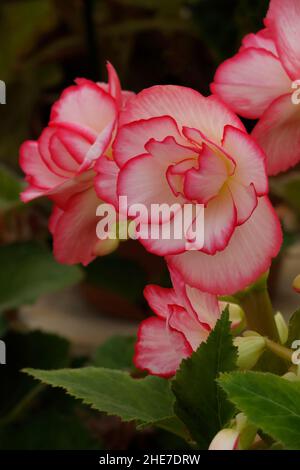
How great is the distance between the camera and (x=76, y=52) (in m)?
1.37

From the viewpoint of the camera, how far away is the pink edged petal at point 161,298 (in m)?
0.32

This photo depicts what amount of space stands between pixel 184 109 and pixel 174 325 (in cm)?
8

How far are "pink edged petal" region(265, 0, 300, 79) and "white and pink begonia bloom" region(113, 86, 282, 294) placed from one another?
0.09 ft

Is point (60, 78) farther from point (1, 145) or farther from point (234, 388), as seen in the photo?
point (234, 388)

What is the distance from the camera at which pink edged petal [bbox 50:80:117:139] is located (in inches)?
13.3

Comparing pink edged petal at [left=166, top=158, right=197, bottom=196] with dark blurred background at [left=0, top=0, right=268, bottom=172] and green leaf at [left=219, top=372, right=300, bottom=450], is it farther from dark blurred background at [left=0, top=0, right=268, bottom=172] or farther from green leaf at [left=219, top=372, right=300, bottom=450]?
dark blurred background at [left=0, top=0, right=268, bottom=172]

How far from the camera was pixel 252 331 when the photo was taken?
316 millimetres

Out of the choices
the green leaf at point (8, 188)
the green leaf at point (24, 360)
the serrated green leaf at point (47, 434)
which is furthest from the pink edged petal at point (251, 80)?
the green leaf at point (8, 188)

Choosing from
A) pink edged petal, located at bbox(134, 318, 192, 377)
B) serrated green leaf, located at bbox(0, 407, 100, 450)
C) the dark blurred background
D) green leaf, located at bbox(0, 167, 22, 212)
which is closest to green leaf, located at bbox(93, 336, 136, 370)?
serrated green leaf, located at bbox(0, 407, 100, 450)

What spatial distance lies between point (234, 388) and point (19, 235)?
3.06 feet

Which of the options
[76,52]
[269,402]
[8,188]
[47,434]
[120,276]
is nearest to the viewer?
[269,402]

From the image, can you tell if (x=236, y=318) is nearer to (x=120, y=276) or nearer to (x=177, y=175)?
(x=177, y=175)

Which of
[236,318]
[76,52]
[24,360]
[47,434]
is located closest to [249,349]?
[236,318]
